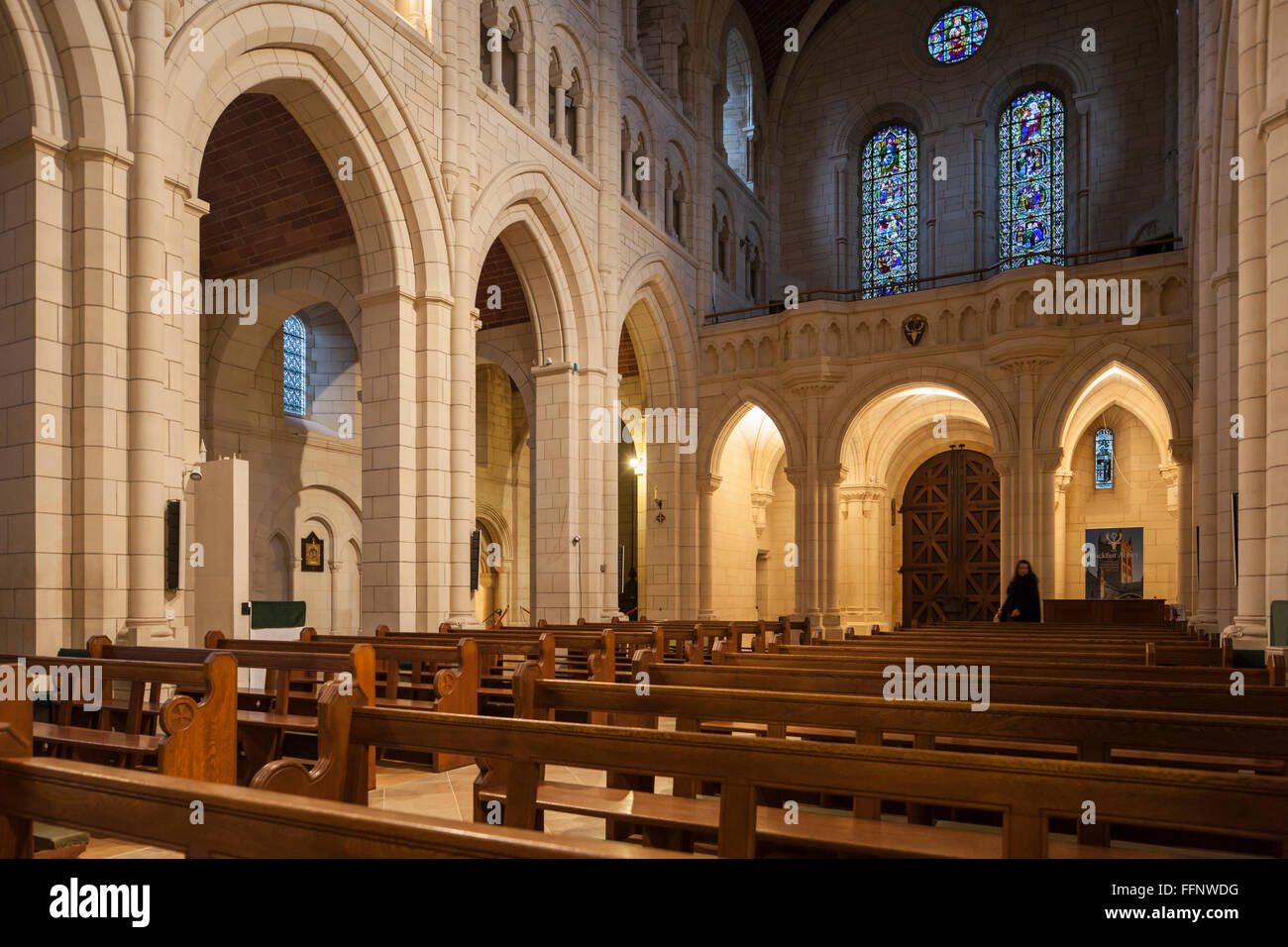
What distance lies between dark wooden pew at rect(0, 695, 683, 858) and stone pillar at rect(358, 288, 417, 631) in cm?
819

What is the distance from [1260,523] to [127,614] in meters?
7.71

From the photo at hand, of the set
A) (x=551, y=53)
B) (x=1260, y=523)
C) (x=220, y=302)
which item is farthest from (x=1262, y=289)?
(x=220, y=302)

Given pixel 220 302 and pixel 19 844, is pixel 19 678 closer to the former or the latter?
pixel 19 844

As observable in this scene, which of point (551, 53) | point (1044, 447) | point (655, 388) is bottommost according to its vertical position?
point (1044, 447)

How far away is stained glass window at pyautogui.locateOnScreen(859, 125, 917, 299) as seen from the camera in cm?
1919

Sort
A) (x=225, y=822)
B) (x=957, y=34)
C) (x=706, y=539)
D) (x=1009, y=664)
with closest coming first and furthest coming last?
(x=225, y=822), (x=1009, y=664), (x=706, y=539), (x=957, y=34)

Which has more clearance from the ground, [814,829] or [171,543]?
[171,543]

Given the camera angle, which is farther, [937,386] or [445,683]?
[937,386]

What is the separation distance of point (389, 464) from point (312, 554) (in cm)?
551

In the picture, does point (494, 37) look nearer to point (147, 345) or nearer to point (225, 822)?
point (147, 345)

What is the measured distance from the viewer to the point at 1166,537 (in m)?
16.7

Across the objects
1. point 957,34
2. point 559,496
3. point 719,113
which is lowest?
point 559,496

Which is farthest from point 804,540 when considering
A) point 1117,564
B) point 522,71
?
point 522,71

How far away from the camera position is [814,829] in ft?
8.32
